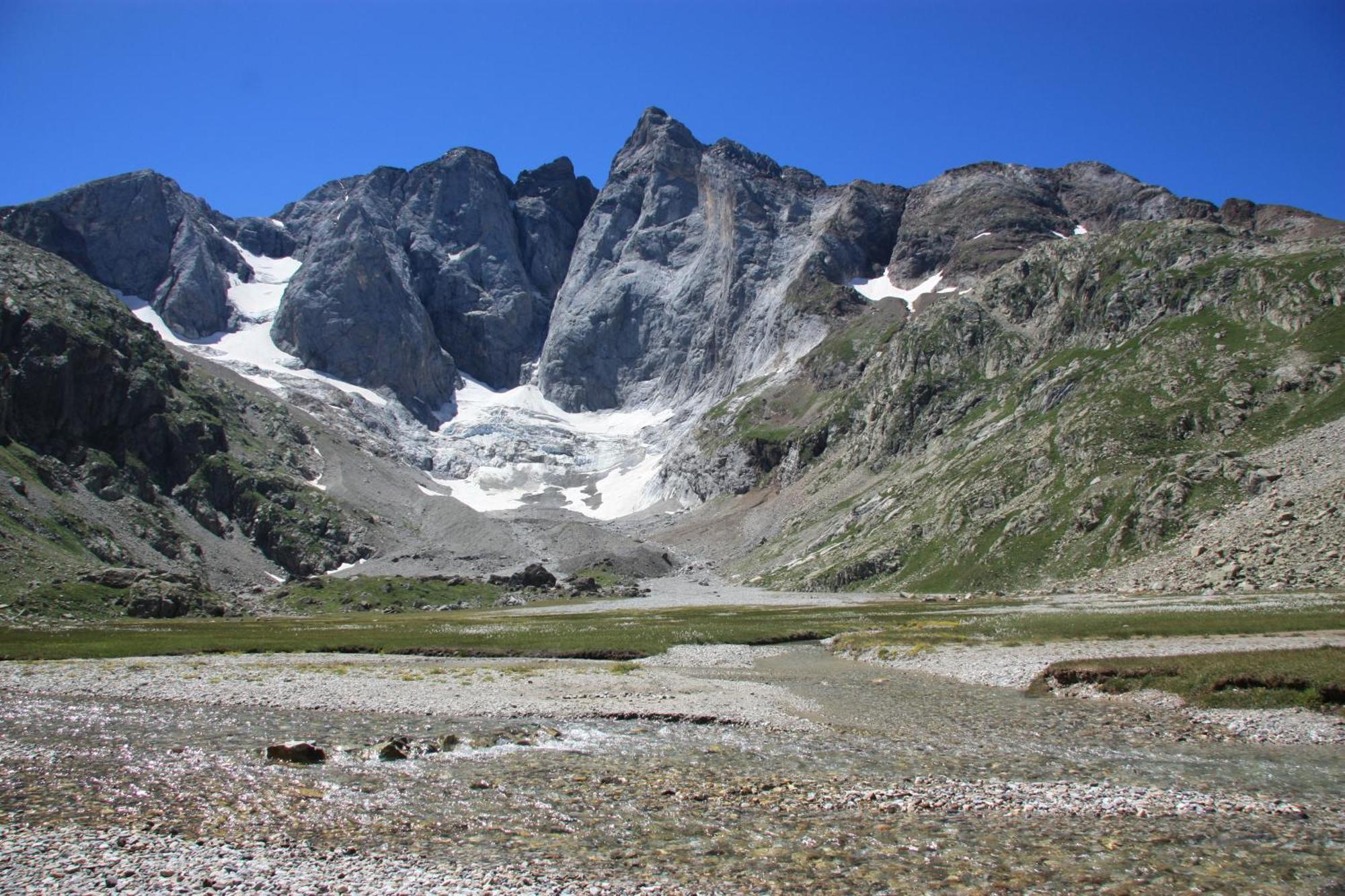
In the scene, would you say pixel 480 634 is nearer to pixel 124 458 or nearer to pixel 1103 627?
pixel 1103 627

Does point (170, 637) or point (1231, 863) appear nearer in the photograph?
point (1231, 863)

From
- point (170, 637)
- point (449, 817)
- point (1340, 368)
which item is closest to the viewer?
point (449, 817)

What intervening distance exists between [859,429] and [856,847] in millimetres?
177454

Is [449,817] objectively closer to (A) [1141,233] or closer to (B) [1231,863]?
(B) [1231,863]

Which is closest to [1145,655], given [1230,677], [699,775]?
[1230,677]

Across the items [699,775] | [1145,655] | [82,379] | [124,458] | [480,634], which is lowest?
[480,634]

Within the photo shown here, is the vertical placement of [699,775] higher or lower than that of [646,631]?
higher

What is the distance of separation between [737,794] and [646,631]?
4860cm

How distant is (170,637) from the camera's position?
208 feet

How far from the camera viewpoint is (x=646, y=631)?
6706cm

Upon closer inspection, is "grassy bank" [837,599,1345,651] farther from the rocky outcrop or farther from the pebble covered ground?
the rocky outcrop

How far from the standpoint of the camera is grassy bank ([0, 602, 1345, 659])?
48.1m

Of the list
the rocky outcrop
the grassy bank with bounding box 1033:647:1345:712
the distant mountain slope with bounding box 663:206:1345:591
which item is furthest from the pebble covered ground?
the rocky outcrop

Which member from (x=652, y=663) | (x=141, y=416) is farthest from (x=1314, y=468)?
(x=141, y=416)
